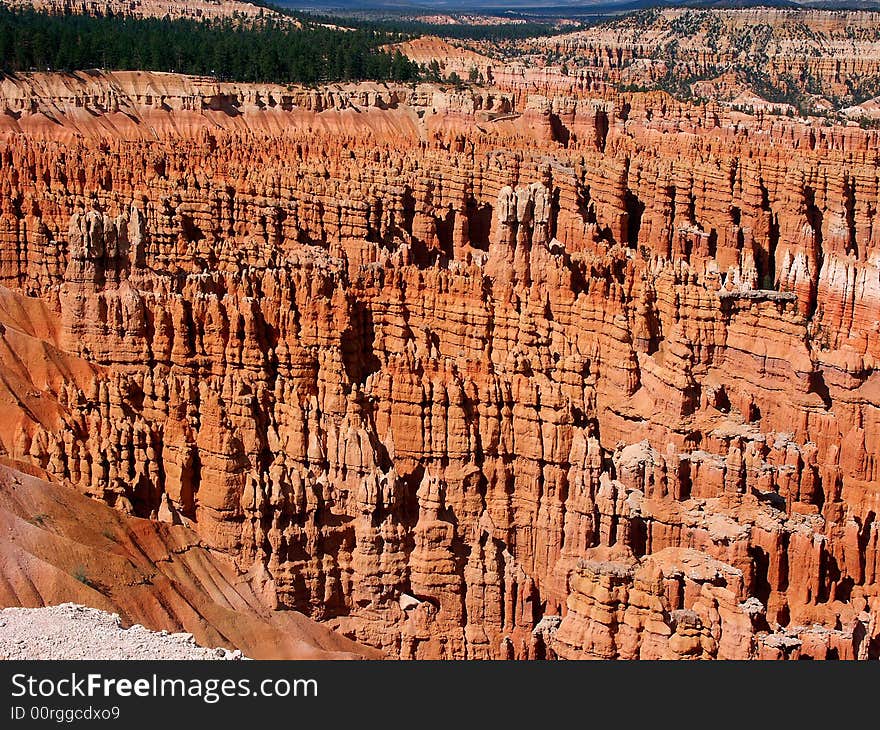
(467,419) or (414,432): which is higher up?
(467,419)

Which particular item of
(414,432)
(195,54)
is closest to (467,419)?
(414,432)

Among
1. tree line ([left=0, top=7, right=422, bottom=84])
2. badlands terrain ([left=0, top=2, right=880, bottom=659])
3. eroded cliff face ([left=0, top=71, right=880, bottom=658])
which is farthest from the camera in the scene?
tree line ([left=0, top=7, right=422, bottom=84])

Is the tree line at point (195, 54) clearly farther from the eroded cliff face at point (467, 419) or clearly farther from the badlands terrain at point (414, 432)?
the eroded cliff face at point (467, 419)

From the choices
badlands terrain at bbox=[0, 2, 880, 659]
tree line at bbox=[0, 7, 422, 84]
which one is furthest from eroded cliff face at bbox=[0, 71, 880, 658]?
tree line at bbox=[0, 7, 422, 84]

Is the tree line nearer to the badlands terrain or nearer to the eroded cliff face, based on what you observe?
the badlands terrain

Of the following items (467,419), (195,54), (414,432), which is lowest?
(414,432)

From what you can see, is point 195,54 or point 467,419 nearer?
point 467,419

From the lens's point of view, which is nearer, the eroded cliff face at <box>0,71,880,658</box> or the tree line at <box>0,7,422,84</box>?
the eroded cliff face at <box>0,71,880,658</box>

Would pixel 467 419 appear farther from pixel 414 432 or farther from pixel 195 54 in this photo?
pixel 195 54
